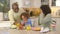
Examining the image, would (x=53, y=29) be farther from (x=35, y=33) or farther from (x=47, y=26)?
(x=35, y=33)

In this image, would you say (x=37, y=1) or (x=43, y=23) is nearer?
(x=43, y=23)

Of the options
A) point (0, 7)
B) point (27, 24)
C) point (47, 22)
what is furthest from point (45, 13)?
point (0, 7)

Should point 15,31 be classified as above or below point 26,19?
below

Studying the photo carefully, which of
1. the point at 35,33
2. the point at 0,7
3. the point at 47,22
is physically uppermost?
the point at 0,7

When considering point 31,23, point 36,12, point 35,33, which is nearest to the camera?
point 35,33

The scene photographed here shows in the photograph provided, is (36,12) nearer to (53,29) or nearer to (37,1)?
(37,1)

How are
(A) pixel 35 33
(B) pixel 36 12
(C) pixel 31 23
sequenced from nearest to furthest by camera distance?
(A) pixel 35 33
(C) pixel 31 23
(B) pixel 36 12

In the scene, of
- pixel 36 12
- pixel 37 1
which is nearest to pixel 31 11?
pixel 36 12

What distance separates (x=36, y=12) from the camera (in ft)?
12.5

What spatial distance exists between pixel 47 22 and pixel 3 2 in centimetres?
183

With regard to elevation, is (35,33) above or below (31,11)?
below

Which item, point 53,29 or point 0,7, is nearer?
point 53,29

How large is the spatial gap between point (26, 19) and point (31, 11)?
116 centimetres

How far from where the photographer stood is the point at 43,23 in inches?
102
